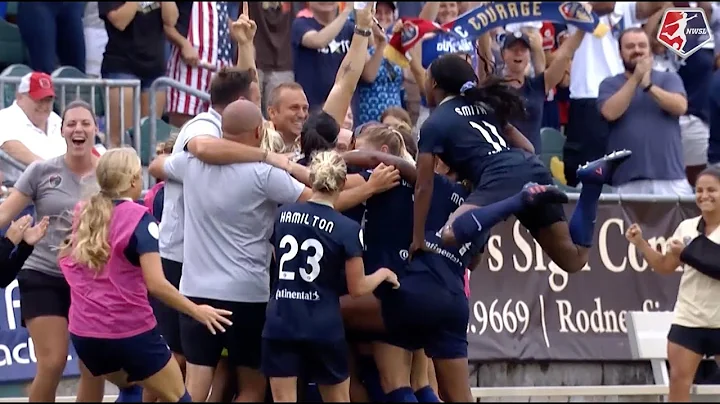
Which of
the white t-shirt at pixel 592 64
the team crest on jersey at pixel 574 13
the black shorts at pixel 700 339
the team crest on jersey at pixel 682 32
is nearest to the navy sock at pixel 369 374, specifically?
the black shorts at pixel 700 339

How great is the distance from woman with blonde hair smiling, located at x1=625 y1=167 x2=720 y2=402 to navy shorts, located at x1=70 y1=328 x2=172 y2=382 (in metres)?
3.61

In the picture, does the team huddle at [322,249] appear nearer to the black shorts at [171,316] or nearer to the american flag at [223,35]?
the black shorts at [171,316]

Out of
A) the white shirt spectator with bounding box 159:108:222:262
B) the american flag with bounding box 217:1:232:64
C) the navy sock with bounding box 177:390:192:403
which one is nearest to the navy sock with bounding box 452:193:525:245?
the white shirt spectator with bounding box 159:108:222:262

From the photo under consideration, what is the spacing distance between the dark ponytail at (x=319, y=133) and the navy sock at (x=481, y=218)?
2.86ft

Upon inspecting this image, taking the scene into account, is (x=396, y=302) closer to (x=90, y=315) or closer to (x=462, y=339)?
(x=462, y=339)

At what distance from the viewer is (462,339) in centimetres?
820

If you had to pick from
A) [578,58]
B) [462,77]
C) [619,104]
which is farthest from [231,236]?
[578,58]

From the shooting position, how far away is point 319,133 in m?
8.10

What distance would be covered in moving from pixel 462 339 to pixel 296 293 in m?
1.06

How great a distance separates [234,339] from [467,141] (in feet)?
5.71

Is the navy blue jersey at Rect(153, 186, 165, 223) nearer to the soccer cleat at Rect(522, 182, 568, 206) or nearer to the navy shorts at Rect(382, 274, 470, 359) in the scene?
the navy shorts at Rect(382, 274, 470, 359)

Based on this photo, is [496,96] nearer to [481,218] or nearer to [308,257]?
[481,218]

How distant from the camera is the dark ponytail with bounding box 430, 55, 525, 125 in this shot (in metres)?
8.27

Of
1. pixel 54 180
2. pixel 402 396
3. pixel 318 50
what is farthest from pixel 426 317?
pixel 318 50
